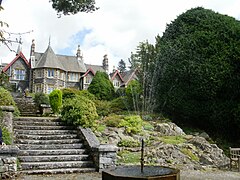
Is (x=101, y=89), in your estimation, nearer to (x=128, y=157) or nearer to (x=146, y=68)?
(x=146, y=68)

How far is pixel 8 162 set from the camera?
7.13m

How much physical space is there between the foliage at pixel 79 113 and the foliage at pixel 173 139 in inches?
111

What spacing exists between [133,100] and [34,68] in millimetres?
25479

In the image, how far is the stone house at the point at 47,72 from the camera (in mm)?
38969

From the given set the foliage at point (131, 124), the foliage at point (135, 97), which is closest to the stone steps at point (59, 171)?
the foliage at point (131, 124)

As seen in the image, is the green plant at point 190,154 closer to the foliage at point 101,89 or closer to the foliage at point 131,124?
the foliage at point 131,124

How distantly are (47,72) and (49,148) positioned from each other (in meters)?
31.0

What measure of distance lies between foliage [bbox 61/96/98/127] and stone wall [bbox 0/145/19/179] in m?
3.35

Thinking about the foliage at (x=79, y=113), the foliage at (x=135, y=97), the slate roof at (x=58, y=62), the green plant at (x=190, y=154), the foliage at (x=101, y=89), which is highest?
the slate roof at (x=58, y=62)

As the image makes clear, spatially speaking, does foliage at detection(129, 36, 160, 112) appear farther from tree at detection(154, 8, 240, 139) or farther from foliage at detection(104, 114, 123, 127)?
foliage at detection(104, 114, 123, 127)

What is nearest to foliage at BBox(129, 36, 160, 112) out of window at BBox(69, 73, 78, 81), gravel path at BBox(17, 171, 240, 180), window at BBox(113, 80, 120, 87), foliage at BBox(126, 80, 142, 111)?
foliage at BBox(126, 80, 142, 111)

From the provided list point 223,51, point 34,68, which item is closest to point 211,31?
point 223,51

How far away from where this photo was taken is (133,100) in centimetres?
1759

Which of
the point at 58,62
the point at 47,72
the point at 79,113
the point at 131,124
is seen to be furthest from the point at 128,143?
the point at 58,62
